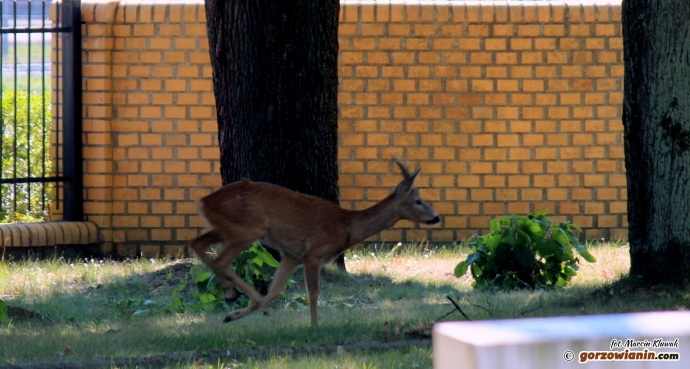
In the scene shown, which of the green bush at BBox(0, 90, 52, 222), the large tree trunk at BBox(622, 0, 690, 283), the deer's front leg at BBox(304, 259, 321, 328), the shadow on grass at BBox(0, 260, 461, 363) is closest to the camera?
the shadow on grass at BBox(0, 260, 461, 363)

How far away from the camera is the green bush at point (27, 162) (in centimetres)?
1120

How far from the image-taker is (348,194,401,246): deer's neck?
23.9 feet

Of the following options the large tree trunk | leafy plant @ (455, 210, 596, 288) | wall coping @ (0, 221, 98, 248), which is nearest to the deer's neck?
leafy plant @ (455, 210, 596, 288)

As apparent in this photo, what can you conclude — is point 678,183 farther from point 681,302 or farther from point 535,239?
point 535,239

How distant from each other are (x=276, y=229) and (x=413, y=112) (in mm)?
4757

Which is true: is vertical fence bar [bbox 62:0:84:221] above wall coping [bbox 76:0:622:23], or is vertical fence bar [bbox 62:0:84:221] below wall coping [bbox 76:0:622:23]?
below

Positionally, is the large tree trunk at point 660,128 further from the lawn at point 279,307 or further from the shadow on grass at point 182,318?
the shadow on grass at point 182,318

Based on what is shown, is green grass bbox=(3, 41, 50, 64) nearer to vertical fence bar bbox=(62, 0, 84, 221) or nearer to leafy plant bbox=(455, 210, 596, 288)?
vertical fence bar bbox=(62, 0, 84, 221)

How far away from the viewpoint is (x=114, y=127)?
1134 centimetres

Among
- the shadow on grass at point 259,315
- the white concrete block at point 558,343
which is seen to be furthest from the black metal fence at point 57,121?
the white concrete block at point 558,343

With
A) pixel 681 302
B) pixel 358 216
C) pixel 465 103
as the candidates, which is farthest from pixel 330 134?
pixel 681 302

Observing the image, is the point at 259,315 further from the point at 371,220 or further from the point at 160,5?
the point at 160,5

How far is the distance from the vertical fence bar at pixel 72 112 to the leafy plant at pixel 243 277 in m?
3.94

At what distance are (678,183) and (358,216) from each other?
7.56 ft
